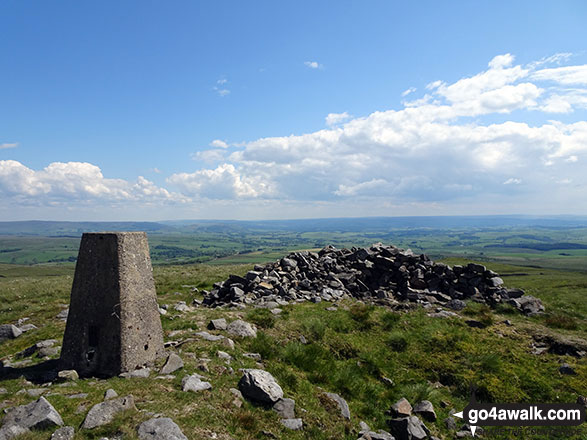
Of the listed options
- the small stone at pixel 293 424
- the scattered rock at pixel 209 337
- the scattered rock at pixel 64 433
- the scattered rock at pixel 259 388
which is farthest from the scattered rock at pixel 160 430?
the scattered rock at pixel 209 337

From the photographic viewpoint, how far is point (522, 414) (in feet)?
34.0

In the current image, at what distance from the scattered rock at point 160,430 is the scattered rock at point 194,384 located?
1593 mm

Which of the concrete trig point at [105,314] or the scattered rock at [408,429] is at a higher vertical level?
the concrete trig point at [105,314]

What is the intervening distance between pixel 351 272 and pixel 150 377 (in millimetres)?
19264

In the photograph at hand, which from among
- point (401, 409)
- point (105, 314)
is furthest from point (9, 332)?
point (401, 409)

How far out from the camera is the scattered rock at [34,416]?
648 cm

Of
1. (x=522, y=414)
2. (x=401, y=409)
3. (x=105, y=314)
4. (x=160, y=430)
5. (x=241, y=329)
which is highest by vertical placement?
(x=105, y=314)

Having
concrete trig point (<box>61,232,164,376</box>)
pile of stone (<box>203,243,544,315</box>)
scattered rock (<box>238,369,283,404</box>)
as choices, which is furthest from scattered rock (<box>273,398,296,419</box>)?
pile of stone (<box>203,243,544,315</box>)

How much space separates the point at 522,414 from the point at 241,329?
10.6 meters

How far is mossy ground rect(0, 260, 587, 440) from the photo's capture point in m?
7.72

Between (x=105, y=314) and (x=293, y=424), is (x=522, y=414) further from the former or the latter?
(x=105, y=314)

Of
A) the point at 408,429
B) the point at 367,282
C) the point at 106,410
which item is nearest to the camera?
the point at 106,410

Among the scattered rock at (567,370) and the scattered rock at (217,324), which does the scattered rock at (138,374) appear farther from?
the scattered rock at (567,370)

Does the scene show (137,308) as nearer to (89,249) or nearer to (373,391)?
(89,249)
